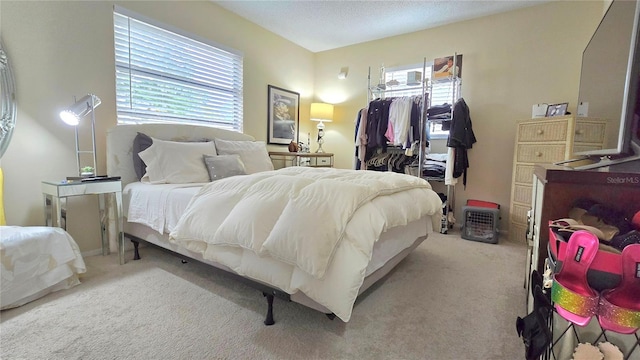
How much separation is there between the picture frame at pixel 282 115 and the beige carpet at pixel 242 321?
2.47 m

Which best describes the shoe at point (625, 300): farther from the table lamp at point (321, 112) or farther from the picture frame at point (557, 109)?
the table lamp at point (321, 112)

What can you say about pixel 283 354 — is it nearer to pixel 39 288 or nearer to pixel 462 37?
pixel 39 288

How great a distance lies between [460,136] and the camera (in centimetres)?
330

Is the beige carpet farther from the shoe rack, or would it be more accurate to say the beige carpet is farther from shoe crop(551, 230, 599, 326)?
shoe crop(551, 230, 599, 326)

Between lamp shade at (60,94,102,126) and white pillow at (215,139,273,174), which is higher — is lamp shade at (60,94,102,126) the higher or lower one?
the higher one

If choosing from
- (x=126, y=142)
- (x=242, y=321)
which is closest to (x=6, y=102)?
(x=126, y=142)

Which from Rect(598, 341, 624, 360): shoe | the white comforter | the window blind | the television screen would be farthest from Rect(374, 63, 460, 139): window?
Rect(598, 341, 624, 360): shoe

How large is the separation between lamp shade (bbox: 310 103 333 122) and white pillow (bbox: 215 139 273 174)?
142 cm

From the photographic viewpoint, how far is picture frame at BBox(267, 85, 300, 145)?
4121 millimetres

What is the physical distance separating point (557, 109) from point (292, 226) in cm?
312

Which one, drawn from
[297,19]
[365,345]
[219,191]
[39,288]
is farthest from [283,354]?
[297,19]

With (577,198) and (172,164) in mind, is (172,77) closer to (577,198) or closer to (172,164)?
Answer: (172,164)

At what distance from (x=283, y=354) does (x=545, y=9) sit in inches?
161

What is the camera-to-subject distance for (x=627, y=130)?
0.99 meters
